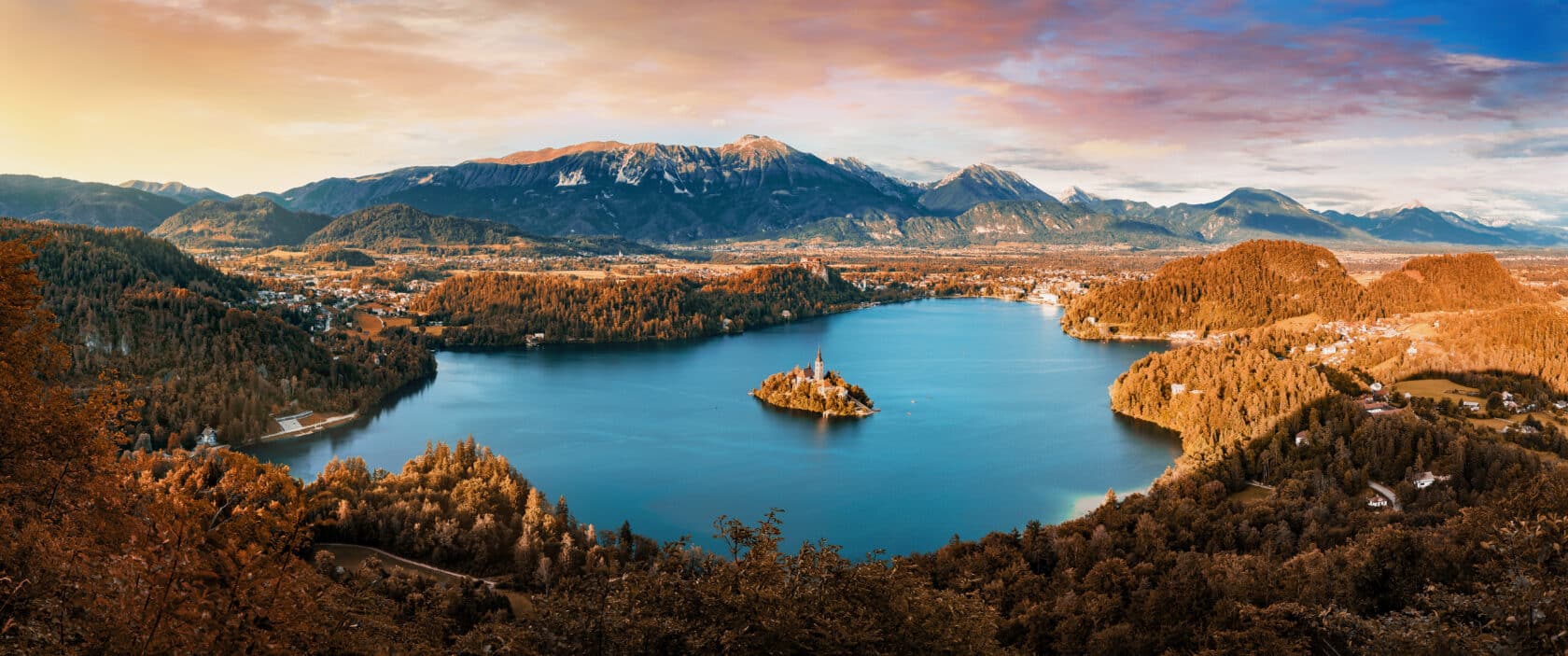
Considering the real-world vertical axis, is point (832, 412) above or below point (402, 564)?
above

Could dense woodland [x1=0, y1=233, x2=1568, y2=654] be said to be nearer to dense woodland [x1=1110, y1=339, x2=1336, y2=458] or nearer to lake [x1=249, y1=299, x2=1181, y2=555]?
dense woodland [x1=1110, y1=339, x2=1336, y2=458]

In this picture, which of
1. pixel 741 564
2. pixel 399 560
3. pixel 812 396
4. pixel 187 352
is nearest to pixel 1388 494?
pixel 741 564

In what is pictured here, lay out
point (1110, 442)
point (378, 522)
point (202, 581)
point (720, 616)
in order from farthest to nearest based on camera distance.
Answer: point (1110, 442), point (378, 522), point (720, 616), point (202, 581)

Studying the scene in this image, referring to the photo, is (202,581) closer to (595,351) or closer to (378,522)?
(378,522)

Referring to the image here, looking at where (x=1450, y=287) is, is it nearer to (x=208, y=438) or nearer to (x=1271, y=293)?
(x=1271, y=293)

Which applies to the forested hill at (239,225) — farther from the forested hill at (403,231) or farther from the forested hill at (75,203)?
the forested hill at (75,203)

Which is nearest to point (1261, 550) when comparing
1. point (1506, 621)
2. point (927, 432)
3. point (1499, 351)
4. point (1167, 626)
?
point (1167, 626)
